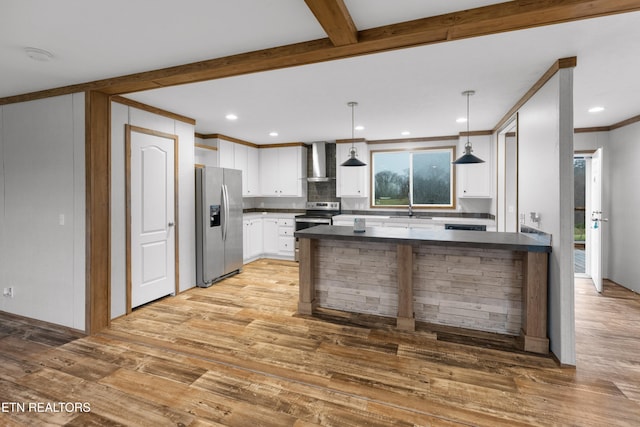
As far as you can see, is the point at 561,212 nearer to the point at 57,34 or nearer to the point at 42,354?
the point at 57,34

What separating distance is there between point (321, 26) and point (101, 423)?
279 centimetres

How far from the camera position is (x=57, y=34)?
7.23ft

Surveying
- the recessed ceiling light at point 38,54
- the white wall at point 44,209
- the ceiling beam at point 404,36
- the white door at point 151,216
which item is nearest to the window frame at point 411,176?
the white door at point 151,216

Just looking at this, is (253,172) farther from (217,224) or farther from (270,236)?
(217,224)

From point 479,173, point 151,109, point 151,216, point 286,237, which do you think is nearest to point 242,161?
point 286,237

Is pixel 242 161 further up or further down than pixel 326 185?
further up

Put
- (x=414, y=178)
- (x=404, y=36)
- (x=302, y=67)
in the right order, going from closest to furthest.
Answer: (x=404, y=36)
(x=302, y=67)
(x=414, y=178)

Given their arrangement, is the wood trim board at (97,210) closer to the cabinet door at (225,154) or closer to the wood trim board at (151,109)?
the wood trim board at (151,109)

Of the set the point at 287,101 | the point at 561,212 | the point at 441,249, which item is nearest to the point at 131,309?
the point at 287,101

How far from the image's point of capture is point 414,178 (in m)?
6.18

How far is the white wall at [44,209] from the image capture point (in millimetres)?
3221

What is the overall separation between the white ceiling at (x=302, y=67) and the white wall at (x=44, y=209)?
316 mm

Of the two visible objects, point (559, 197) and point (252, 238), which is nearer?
point (559, 197)

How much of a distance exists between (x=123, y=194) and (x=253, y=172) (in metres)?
3.38
